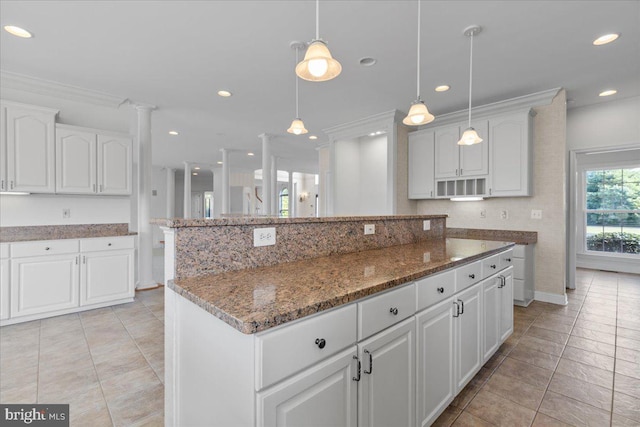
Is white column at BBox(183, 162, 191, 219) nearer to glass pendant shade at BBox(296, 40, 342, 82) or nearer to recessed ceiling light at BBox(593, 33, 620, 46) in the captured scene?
glass pendant shade at BBox(296, 40, 342, 82)

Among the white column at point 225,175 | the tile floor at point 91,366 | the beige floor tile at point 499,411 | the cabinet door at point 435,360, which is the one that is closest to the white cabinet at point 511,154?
the beige floor tile at point 499,411

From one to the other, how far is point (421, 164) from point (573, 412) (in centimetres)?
351

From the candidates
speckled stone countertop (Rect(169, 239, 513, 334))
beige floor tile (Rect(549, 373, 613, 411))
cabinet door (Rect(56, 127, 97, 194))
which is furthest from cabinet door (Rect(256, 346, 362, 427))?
cabinet door (Rect(56, 127, 97, 194))

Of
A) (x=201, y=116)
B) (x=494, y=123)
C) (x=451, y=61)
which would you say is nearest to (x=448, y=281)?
(x=451, y=61)

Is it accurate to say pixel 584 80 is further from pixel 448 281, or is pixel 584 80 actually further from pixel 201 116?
Answer: pixel 201 116

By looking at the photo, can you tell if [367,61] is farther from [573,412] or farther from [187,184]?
[187,184]

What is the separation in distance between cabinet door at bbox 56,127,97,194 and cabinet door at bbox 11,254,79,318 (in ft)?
2.65

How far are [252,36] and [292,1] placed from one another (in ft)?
1.92

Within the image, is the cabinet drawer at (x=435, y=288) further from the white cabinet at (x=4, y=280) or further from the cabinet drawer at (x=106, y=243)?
the white cabinet at (x=4, y=280)

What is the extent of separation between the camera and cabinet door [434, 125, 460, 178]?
4.26 metres

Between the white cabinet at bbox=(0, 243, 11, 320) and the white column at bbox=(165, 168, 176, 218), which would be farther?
the white column at bbox=(165, 168, 176, 218)

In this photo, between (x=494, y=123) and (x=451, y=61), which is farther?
(x=494, y=123)

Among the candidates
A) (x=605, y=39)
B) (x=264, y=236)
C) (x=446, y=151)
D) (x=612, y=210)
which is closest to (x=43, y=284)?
(x=264, y=236)

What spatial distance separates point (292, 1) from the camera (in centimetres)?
210
